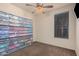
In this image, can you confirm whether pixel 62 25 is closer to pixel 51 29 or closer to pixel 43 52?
pixel 51 29

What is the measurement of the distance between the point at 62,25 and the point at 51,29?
0.46ft

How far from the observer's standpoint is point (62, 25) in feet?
3.22

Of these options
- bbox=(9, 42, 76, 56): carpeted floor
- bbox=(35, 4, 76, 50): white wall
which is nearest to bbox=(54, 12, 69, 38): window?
bbox=(35, 4, 76, 50): white wall

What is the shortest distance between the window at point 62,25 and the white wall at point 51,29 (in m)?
0.04

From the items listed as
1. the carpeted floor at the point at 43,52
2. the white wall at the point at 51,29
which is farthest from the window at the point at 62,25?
the carpeted floor at the point at 43,52

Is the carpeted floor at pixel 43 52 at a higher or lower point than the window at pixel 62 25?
lower

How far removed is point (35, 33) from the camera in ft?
3.31

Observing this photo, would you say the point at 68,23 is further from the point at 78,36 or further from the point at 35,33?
the point at 35,33

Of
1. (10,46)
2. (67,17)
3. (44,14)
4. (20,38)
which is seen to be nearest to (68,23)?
(67,17)

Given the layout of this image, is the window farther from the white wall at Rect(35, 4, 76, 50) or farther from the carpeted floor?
the carpeted floor

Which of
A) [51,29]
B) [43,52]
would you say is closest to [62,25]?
[51,29]

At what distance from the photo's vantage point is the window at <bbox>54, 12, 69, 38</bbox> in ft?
3.16

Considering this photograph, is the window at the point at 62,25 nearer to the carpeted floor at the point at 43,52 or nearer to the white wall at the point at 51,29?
the white wall at the point at 51,29

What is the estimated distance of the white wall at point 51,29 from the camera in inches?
37.7
